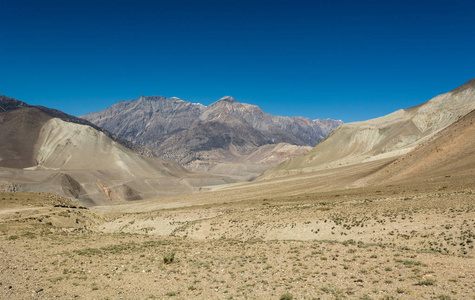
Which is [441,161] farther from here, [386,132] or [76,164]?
[76,164]

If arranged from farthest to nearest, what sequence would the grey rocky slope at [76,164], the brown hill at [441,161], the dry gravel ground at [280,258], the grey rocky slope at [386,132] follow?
the grey rocky slope at [386,132] → the grey rocky slope at [76,164] → the brown hill at [441,161] → the dry gravel ground at [280,258]

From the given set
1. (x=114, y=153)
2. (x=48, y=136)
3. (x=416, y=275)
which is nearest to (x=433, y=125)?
(x=416, y=275)

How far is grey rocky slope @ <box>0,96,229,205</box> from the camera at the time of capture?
10150cm

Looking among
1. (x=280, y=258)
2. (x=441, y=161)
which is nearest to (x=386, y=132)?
(x=441, y=161)

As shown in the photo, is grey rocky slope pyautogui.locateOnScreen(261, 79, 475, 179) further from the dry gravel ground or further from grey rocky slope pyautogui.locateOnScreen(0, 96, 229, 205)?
the dry gravel ground

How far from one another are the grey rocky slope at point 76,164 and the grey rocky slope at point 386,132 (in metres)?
50.7

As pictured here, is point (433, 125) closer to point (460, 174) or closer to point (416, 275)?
point (460, 174)

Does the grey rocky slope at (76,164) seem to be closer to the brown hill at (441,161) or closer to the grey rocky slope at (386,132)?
the grey rocky slope at (386,132)

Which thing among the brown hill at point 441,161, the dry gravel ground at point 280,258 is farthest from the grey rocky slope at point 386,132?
the dry gravel ground at point 280,258

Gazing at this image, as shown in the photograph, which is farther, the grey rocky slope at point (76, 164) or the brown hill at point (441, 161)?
the grey rocky slope at point (76, 164)

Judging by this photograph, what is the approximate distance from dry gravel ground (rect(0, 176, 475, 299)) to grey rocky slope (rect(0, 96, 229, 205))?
7891 cm

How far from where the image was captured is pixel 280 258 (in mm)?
16375

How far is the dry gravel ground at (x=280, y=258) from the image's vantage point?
39.2 ft

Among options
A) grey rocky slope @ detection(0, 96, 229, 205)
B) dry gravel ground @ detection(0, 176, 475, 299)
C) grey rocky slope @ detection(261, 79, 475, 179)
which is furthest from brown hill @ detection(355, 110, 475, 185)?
grey rocky slope @ detection(0, 96, 229, 205)
